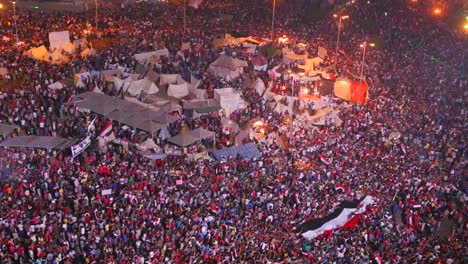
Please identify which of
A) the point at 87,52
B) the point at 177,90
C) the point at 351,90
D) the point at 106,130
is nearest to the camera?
the point at 106,130

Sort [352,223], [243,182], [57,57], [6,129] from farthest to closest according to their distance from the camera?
[57,57] < [6,129] < [243,182] < [352,223]

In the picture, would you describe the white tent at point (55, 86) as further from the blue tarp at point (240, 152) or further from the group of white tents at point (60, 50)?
the blue tarp at point (240, 152)

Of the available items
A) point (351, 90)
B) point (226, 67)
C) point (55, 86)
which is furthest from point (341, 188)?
point (55, 86)

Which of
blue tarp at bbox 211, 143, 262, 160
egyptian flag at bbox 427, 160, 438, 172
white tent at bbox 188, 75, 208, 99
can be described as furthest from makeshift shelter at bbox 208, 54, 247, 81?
egyptian flag at bbox 427, 160, 438, 172

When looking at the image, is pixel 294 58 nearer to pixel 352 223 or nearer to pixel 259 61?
pixel 259 61

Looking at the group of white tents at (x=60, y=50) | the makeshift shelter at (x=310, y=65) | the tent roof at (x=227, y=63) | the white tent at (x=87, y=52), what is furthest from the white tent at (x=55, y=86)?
the makeshift shelter at (x=310, y=65)
